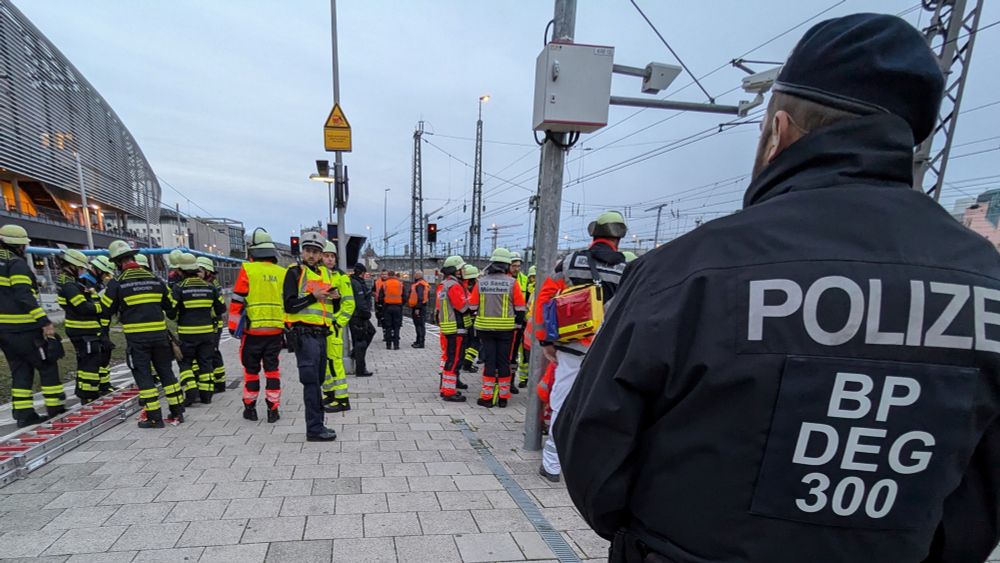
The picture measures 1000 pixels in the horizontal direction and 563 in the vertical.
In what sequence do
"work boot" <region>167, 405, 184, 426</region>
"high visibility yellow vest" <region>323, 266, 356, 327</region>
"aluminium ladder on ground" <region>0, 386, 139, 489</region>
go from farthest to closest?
"high visibility yellow vest" <region>323, 266, 356, 327</region>
"work boot" <region>167, 405, 184, 426</region>
"aluminium ladder on ground" <region>0, 386, 139, 489</region>

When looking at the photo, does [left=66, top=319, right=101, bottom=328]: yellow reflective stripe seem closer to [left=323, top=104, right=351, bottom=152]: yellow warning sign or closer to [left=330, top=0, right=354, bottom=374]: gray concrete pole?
[left=330, top=0, right=354, bottom=374]: gray concrete pole

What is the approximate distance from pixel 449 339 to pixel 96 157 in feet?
171

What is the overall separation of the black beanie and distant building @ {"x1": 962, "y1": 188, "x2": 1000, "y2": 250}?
10.0m

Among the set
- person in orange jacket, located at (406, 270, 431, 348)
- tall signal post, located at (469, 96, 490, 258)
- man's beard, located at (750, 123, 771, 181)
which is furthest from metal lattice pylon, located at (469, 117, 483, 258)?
man's beard, located at (750, 123, 771, 181)

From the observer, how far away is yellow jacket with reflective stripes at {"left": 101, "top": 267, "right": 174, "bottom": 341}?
4.81 meters

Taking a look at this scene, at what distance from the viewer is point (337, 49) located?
347 inches

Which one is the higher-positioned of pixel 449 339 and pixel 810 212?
pixel 810 212

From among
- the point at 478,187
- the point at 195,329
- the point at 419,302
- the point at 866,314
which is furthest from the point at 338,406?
the point at 478,187

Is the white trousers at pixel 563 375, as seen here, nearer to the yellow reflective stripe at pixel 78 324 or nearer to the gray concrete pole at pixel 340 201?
the gray concrete pole at pixel 340 201

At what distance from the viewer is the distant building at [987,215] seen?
774 cm

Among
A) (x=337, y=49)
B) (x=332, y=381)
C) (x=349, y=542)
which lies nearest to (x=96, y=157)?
(x=337, y=49)

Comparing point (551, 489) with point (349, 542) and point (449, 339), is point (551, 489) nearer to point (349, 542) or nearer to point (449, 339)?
point (349, 542)

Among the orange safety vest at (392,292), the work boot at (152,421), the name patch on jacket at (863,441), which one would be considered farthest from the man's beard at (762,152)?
the orange safety vest at (392,292)

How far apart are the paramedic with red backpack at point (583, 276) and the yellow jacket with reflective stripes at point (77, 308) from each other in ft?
18.8
